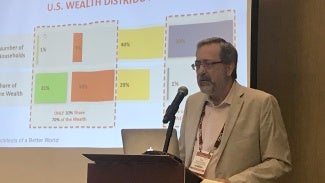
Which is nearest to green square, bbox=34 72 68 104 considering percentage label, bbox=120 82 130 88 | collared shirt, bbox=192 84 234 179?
percentage label, bbox=120 82 130 88

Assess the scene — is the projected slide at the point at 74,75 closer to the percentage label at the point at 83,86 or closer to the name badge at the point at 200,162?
the percentage label at the point at 83,86

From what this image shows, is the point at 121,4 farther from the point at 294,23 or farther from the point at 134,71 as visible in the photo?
the point at 294,23

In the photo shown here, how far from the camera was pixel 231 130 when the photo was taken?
7.25ft

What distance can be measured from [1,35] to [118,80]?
98 cm

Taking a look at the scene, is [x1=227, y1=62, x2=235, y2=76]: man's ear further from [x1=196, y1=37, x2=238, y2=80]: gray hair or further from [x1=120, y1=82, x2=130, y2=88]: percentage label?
[x1=120, y1=82, x2=130, y2=88]: percentage label

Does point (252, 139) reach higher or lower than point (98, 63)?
lower

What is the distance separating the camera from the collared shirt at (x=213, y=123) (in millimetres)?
2268

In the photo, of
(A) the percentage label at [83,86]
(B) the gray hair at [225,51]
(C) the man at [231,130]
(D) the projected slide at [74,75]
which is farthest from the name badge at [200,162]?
(A) the percentage label at [83,86]

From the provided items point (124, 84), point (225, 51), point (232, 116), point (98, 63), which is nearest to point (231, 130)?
point (232, 116)

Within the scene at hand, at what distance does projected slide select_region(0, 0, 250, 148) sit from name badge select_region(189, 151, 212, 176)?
724 millimetres

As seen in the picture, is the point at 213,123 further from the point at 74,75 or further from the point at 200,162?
the point at 74,75

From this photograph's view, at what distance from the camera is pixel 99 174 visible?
1.84 meters

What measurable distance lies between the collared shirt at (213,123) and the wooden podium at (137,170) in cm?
41

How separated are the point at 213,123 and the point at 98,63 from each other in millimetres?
1177
